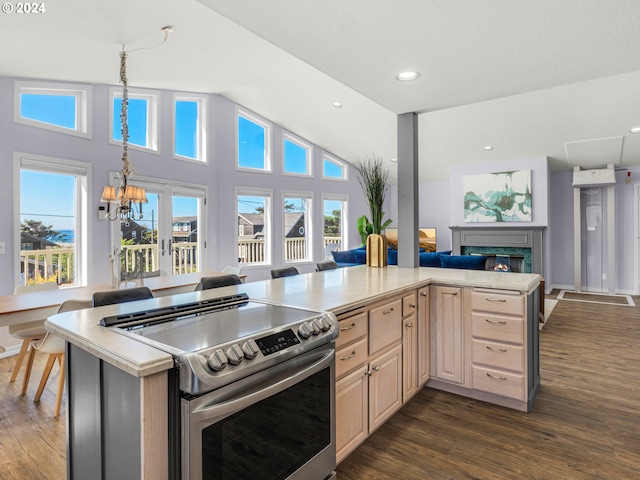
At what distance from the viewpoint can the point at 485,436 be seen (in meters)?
2.20

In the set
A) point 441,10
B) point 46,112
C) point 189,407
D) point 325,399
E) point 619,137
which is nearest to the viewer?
point 189,407

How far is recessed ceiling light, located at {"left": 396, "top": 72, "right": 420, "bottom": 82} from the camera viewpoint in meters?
2.57

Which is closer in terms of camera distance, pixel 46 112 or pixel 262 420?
pixel 262 420

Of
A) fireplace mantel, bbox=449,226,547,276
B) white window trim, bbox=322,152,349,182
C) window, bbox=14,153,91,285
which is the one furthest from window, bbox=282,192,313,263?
window, bbox=14,153,91,285

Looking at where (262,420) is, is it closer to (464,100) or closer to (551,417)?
(551,417)

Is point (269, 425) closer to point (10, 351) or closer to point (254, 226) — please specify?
point (10, 351)

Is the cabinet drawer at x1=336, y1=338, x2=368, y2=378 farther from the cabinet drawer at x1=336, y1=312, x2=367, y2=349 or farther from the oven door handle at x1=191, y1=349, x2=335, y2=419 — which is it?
the oven door handle at x1=191, y1=349, x2=335, y2=419

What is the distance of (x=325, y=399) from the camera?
64.8 inches

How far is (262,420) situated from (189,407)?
33 cm

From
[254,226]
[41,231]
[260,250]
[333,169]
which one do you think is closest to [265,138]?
[254,226]

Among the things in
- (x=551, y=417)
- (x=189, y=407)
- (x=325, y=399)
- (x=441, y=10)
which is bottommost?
(x=551, y=417)

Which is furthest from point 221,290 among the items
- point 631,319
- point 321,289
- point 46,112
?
point 631,319

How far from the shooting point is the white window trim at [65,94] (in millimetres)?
3979
